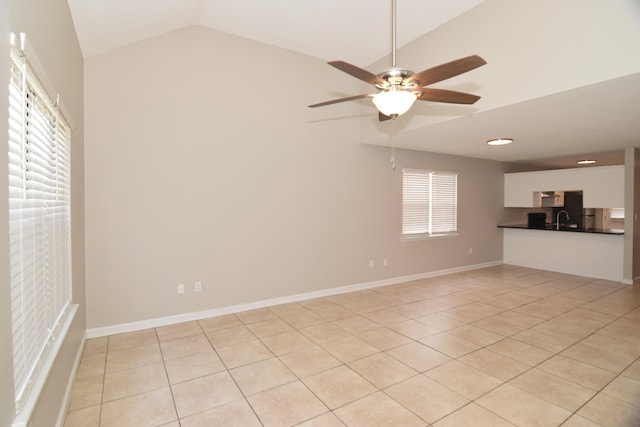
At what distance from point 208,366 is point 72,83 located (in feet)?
9.13

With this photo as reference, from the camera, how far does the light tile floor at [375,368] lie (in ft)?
7.37

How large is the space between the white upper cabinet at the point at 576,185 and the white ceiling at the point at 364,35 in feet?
4.19

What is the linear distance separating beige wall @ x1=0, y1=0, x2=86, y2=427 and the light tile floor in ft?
1.47

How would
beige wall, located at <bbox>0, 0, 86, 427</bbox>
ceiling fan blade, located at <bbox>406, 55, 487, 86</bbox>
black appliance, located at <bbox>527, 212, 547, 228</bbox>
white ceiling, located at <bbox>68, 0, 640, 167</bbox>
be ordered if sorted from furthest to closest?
1. black appliance, located at <bbox>527, 212, 547, 228</bbox>
2. white ceiling, located at <bbox>68, 0, 640, 167</bbox>
3. ceiling fan blade, located at <bbox>406, 55, 487, 86</bbox>
4. beige wall, located at <bbox>0, 0, 86, 427</bbox>

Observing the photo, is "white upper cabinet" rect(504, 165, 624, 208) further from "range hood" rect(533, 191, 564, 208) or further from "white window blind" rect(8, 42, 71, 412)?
"white window blind" rect(8, 42, 71, 412)

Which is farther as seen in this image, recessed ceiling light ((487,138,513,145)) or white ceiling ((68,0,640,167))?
recessed ceiling light ((487,138,513,145))

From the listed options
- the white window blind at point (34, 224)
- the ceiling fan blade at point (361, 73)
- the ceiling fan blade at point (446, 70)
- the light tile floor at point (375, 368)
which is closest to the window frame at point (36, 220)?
the white window blind at point (34, 224)

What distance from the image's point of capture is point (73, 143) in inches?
113

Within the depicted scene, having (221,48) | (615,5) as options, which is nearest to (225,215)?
(221,48)

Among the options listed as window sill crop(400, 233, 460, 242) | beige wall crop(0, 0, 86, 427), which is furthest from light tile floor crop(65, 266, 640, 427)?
window sill crop(400, 233, 460, 242)

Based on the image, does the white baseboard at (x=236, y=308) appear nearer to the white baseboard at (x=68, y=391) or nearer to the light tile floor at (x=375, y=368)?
the light tile floor at (x=375, y=368)

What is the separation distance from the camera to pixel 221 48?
13.5 feet

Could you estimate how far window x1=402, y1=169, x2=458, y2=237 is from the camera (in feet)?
19.7

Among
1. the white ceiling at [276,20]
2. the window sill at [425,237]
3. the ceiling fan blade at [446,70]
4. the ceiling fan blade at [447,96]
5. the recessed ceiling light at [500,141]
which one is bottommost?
the window sill at [425,237]
